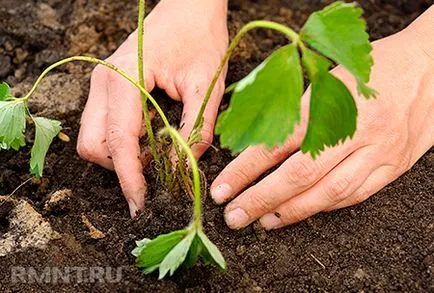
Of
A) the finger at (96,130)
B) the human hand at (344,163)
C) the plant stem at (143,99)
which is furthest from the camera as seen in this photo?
the finger at (96,130)

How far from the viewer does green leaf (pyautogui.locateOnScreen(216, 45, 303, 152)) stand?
105cm

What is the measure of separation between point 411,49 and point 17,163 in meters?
0.91

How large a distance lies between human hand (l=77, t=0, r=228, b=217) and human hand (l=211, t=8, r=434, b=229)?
164 mm

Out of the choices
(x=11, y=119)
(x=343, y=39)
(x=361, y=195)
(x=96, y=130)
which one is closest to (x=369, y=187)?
(x=361, y=195)

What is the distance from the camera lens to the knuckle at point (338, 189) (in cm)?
142

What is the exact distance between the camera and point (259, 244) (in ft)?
4.74

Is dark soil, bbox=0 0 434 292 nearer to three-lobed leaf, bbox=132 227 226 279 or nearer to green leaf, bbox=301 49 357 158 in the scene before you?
three-lobed leaf, bbox=132 227 226 279

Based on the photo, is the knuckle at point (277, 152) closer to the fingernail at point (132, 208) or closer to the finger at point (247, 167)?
the finger at point (247, 167)

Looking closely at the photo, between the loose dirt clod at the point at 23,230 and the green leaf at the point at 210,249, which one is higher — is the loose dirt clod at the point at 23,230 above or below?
below

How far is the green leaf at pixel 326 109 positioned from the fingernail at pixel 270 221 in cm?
36

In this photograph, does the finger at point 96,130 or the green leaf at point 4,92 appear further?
the finger at point 96,130

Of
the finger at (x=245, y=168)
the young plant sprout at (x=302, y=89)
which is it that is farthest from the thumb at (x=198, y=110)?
the young plant sprout at (x=302, y=89)

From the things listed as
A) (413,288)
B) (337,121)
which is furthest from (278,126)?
(413,288)

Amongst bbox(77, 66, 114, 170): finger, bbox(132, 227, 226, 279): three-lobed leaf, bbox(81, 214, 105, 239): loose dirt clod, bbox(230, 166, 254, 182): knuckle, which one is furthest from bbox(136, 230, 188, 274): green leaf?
bbox(77, 66, 114, 170): finger
